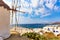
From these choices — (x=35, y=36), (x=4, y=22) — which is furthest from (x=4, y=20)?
(x=35, y=36)

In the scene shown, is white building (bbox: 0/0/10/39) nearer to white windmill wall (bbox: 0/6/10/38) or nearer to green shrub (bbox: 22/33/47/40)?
white windmill wall (bbox: 0/6/10/38)

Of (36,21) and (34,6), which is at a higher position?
(34,6)

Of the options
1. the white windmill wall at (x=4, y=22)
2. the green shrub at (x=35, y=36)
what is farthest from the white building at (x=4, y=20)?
the green shrub at (x=35, y=36)

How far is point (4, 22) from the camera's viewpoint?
2.18m

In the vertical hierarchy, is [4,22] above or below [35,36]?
above

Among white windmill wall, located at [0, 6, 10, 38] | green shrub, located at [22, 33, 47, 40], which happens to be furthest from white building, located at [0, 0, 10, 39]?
green shrub, located at [22, 33, 47, 40]

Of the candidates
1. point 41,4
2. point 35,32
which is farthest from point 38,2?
point 35,32

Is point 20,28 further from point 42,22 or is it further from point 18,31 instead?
point 42,22

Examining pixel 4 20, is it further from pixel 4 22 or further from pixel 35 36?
pixel 35 36

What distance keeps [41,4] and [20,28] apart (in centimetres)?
46

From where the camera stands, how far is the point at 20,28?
2.29 metres

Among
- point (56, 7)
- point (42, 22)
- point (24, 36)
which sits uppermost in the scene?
point (56, 7)

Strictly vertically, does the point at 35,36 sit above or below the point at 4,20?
below

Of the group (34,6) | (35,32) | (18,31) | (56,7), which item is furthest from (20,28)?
(56,7)
